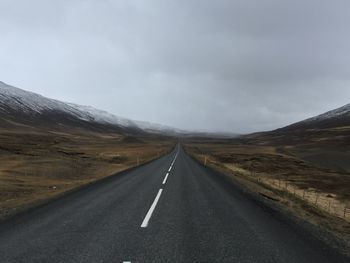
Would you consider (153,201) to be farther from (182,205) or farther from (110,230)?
(110,230)

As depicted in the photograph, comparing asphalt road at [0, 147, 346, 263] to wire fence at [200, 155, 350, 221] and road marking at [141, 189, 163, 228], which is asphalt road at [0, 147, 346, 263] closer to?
road marking at [141, 189, 163, 228]

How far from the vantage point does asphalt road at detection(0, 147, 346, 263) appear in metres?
7.61

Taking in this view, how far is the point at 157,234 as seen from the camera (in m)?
9.38

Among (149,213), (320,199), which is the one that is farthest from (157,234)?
(320,199)

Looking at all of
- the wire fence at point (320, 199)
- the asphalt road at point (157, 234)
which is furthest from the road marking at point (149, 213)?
the wire fence at point (320, 199)

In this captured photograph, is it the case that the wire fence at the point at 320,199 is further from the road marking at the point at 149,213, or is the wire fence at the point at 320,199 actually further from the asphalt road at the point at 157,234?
the road marking at the point at 149,213

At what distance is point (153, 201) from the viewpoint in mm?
15016

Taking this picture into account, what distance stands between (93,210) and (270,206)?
6848mm

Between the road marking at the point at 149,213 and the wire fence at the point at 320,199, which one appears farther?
the wire fence at the point at 320,199

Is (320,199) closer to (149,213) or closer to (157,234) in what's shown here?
(149,213)

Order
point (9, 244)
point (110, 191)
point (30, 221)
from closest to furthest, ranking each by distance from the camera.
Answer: point (9, 244) < point (30, 221) < point (110, 191)

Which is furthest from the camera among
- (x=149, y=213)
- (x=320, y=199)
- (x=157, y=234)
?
(x=320, y=199)

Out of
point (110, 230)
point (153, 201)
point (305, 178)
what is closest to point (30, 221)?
point (110, 230)

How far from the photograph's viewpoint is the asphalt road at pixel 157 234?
25.0ft
